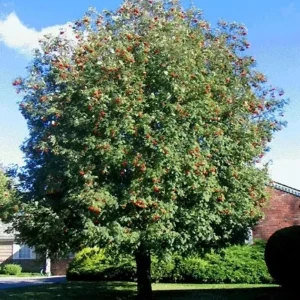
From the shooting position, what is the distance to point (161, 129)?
1260 centimetres

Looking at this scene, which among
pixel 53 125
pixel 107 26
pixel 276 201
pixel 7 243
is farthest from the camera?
pixel 7 243

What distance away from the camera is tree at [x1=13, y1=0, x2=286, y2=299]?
40.3 ft

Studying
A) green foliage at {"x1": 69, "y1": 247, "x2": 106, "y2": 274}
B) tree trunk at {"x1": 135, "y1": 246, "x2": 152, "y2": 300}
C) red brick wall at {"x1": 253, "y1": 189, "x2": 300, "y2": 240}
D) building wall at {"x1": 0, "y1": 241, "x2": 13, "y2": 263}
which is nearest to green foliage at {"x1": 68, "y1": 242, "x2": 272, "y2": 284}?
green foliage at {"x1": 69, "y1": 247, "x2": 106, "y2": 274}

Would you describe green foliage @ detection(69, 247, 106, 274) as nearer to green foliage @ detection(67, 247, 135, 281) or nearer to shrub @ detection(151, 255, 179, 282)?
green foliage @ detection(67, 247, 135, 281)

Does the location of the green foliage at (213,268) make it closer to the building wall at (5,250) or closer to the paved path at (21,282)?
the paved path at (21,282)

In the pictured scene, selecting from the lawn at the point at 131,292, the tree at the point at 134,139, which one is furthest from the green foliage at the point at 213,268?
the tree at the point at 134,139

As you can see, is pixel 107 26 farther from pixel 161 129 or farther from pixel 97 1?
pixel 161 129

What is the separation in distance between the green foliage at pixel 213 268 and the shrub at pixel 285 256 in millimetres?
8483

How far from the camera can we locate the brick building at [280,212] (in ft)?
79.8

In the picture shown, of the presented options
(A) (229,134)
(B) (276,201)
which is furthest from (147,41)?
(B) (276,201)

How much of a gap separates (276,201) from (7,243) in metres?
20.8

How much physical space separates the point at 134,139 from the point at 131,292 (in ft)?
24.9

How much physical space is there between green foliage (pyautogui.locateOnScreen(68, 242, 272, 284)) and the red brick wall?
83.9 inches

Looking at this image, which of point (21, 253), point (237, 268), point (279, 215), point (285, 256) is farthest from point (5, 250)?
point (285, 256)
